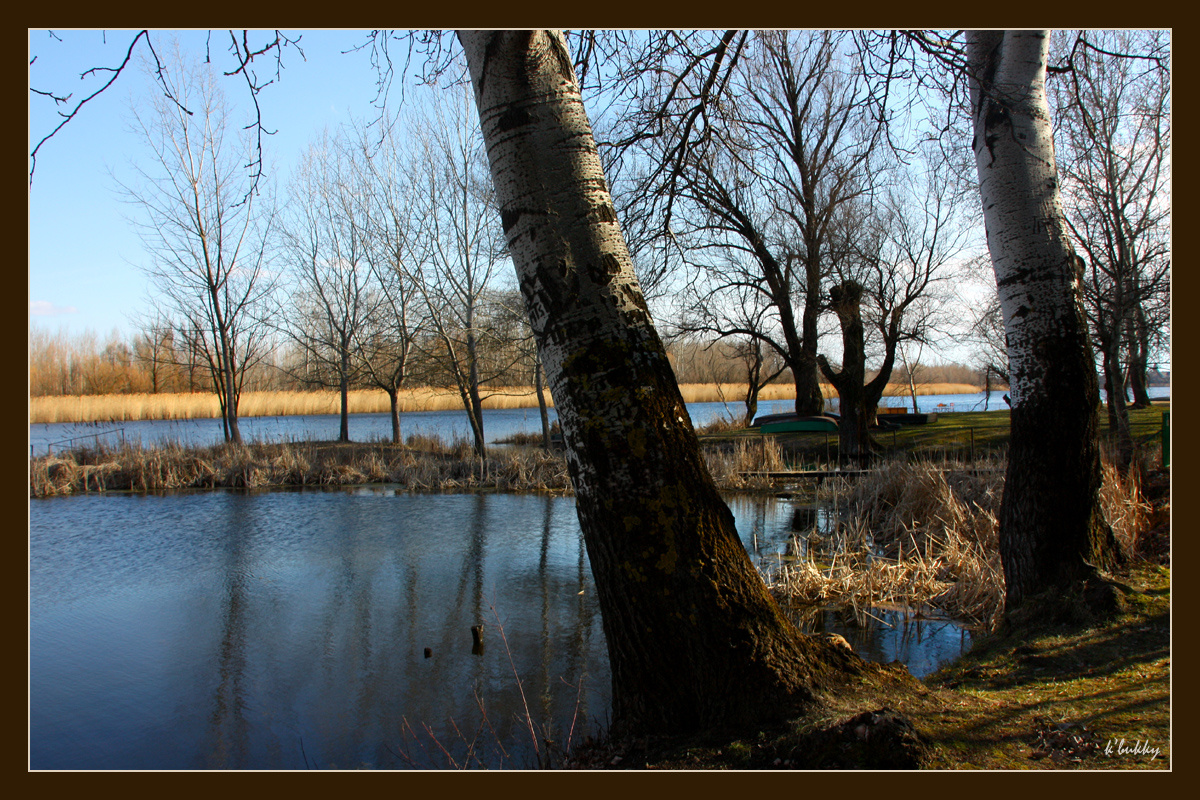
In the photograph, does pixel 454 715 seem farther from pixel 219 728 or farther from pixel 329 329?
pixel 329 329

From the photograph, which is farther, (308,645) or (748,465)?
(748,465)

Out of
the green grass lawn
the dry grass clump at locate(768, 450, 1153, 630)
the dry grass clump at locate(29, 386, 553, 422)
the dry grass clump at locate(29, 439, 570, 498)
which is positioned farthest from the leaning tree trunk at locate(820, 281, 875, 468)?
the dry grass clump at locate(29, 386, 553, 422)

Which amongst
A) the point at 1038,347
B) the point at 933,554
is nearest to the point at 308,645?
the point at 1038,347

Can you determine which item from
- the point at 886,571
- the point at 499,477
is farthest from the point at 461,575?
the point at 499,477

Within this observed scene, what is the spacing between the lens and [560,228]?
2.38 metres

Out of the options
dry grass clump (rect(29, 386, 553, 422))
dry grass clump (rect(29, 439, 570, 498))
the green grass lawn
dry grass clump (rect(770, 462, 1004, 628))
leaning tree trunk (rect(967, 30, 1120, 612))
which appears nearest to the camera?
leaning tree trunk (rect(967, 30, 1120, 612))

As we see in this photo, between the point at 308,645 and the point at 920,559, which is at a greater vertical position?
the point at 920,559

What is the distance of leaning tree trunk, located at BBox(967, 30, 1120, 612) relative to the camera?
3.66 metres

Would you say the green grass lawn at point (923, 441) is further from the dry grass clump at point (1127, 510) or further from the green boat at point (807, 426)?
the dry grass clump at point (1127, 510)

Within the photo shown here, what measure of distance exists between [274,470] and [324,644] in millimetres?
10704

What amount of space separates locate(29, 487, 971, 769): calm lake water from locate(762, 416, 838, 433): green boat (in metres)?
7.87

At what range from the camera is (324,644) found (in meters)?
5.37

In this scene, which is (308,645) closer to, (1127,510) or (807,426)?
(1127,510)

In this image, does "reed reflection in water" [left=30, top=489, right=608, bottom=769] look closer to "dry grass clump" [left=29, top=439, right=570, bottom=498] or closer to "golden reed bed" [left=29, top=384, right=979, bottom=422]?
"golden reed bed" [left=29, top=384, right=979, bottom=422]
